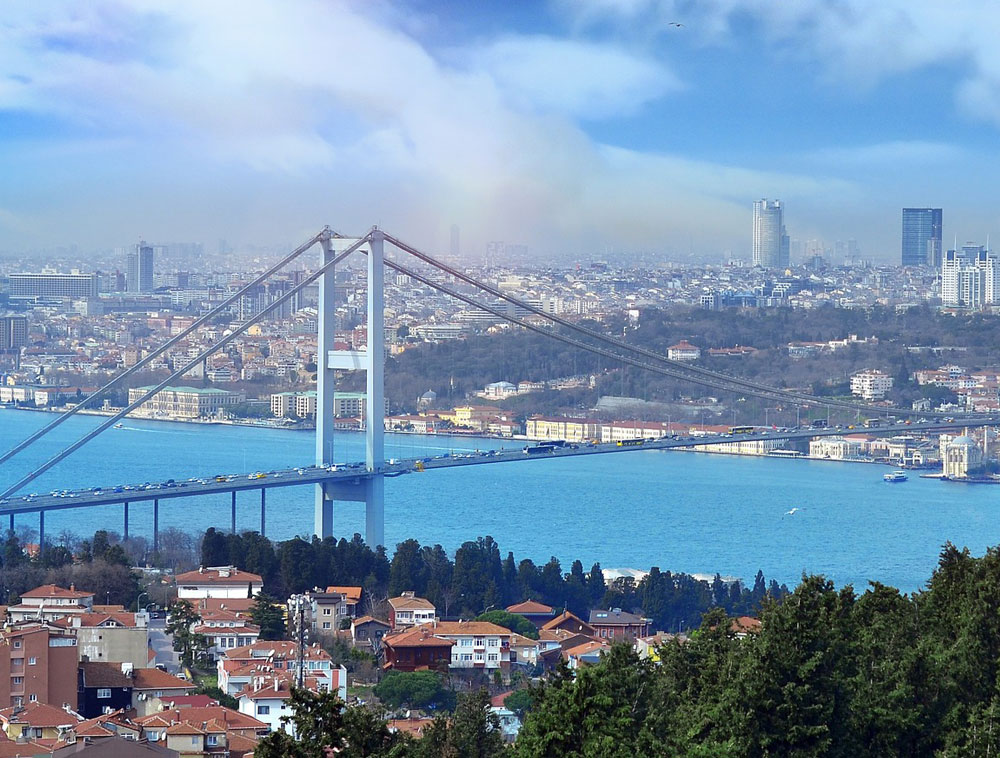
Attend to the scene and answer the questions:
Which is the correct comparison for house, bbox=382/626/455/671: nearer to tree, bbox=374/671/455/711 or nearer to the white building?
tree, bbox=374/671/455/711

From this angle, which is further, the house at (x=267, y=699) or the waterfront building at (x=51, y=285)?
the waterfront building at (x=51, y=285)

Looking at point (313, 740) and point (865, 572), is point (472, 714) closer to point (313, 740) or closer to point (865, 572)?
point (313, 740)

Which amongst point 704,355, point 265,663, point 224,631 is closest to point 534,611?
point 224,631

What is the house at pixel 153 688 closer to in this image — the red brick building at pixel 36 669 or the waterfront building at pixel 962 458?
the red brick building at pixel 36 669

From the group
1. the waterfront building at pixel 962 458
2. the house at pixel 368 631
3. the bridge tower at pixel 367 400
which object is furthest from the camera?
the waterfront building at pixel 962 458

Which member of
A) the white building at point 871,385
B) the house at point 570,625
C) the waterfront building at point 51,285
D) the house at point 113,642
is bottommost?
the house at point 570,625

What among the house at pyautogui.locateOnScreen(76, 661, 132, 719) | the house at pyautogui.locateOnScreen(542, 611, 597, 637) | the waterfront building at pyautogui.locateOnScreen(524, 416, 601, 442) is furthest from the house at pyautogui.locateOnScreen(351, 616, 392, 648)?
the waterfront building at pyautogui.locateOnScreen(524, 416, 601, 442)

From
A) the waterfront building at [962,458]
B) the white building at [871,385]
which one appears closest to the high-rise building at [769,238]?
the white building at [871,385]

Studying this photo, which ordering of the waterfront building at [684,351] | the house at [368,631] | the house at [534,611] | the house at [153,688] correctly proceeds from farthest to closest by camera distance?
the waterfront building at [684,351]
the house at [534,611]
the house at [368,631]
the house at [153,688]
